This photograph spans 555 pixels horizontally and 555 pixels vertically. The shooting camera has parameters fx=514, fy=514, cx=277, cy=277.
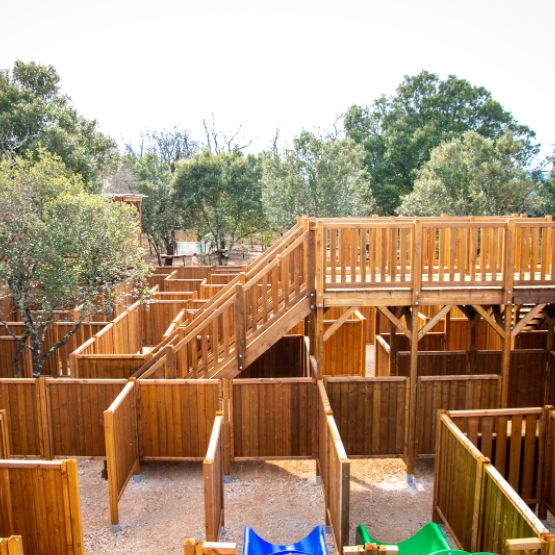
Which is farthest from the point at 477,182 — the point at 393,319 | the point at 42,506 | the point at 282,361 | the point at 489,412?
the point at 42,506

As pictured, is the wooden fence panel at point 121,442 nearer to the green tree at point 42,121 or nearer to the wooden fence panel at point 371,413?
the wooden fence panel at point 371,413

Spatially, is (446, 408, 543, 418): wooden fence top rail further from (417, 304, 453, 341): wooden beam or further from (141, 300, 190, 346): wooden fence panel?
(141, 300, 190, 346): wooden fence panel

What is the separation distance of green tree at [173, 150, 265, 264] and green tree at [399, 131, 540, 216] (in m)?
11.1

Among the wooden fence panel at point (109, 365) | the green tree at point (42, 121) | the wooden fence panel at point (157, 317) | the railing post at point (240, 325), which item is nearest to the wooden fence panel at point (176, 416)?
the railing post at point (240, 325)

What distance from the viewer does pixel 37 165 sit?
1165 cm

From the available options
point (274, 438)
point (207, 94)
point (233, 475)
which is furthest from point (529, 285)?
point (207, 94)

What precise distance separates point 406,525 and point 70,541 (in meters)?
4.59

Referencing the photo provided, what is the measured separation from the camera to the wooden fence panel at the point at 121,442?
716 cm

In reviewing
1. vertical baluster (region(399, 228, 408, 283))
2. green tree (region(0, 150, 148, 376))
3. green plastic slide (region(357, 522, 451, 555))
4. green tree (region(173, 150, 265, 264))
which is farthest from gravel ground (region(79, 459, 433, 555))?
green tree (region(173, 150, 265, 264))

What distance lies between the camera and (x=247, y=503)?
8.02 meters

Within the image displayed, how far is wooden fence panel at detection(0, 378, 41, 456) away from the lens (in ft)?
28.4

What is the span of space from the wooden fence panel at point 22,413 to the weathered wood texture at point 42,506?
9.61 ft

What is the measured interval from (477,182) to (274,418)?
66.9 ft

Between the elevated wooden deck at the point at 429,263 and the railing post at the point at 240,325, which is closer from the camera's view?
the elevated wooden deck at the point at 429,263
